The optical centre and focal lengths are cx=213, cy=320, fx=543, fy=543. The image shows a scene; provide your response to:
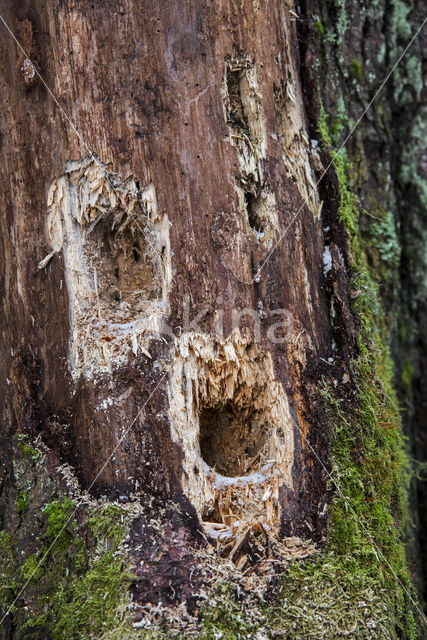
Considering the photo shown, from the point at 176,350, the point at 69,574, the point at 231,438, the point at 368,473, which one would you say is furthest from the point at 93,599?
the point at 368,473

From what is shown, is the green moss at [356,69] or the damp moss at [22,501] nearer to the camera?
the damp moss at [22,501]

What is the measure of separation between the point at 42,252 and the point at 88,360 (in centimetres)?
50

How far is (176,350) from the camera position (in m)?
2.11

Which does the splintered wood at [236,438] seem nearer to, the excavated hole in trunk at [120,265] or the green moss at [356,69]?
the excavated hole in trunk at [120,265]

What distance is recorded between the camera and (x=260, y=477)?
2.14 meters

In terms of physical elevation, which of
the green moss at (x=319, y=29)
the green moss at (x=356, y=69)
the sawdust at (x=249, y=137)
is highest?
the green moss at (x=319, y=29)

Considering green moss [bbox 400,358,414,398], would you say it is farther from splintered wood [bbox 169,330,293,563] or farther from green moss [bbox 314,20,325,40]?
green moss [bbox 314,20,325,40]

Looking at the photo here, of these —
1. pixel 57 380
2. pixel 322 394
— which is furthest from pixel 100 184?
pixel 322 394

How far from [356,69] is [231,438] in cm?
206

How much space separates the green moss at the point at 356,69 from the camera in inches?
114

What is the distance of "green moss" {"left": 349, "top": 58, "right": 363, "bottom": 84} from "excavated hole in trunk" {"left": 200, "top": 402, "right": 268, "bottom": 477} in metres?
1.91

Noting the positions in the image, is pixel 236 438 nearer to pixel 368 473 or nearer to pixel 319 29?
pixel 368 473

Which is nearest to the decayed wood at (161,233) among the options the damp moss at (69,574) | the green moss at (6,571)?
the damp moss at (69,574)

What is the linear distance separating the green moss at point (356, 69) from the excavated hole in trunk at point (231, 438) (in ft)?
6.26
